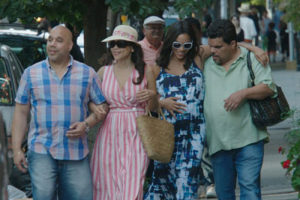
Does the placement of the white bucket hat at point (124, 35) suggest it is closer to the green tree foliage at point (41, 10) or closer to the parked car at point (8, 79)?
the green tree foliage at point (41, 10)

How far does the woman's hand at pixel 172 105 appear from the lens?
6.60m

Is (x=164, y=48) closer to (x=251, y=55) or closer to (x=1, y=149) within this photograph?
(x=251, y=55)

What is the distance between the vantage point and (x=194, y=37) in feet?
22.4

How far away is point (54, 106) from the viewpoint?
612 cm

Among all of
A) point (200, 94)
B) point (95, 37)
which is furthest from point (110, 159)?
point (95, 37)

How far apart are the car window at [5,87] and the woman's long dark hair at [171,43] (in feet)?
8.35

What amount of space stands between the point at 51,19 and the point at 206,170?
233 centimetres

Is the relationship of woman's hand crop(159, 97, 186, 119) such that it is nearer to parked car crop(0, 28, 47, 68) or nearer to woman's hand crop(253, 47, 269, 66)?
woman's hand crop(253, 47, 269, 66)

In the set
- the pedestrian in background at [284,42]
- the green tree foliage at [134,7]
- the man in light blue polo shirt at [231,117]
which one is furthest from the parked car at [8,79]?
the pedestrian in background at [284,42]

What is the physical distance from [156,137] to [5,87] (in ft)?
9.92

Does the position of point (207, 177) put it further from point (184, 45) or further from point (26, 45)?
point (26, 45)

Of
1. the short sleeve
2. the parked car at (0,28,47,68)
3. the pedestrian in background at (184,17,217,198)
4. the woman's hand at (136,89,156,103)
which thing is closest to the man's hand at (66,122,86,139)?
the short sleeve

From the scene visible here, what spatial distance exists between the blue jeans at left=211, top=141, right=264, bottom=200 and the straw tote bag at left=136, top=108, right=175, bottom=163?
0.43 meters

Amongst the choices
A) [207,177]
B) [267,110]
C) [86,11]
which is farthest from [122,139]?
[207,177]
